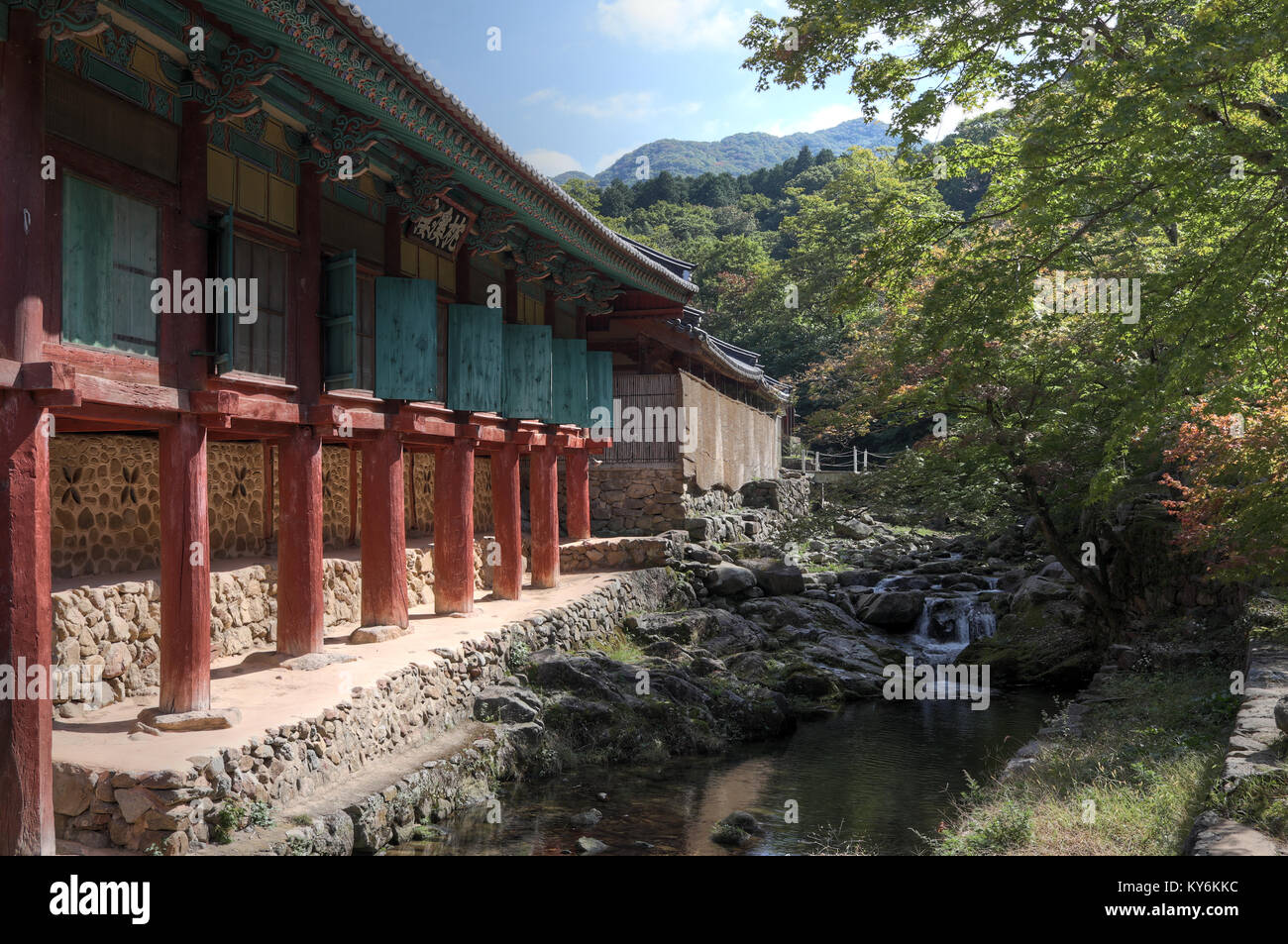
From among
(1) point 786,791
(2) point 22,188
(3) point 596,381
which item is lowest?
(1) point 786,791

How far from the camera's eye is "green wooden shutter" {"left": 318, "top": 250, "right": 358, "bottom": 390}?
39.9 ft

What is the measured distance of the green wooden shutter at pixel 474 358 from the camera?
15.6 meters

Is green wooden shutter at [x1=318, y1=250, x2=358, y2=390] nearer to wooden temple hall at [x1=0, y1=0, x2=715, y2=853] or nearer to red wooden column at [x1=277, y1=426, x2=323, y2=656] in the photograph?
wooden temple hall at [x1=0, y1=0, x2=715, y2=853]

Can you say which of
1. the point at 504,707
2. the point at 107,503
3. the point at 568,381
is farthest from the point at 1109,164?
the point at 107,503

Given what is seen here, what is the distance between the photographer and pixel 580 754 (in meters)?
13.6

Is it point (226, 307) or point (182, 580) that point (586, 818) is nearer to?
point (182, 580)

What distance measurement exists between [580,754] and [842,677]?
720cm

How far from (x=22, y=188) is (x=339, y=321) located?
4.62 metres

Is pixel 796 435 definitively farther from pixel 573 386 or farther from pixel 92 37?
pixel 92 37

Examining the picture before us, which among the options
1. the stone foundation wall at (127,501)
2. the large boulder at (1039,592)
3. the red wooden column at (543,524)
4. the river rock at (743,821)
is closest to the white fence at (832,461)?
the large boulder at (1039,592)

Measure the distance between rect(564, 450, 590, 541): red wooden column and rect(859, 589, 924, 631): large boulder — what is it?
7.52 m

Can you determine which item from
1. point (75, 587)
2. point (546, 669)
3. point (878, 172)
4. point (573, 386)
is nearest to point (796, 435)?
point (878, 172)

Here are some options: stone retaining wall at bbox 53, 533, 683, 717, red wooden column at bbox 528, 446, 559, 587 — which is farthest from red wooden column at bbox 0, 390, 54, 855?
red wooden column at bbox 528, 446, 559, 587

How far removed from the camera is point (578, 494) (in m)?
24.2
